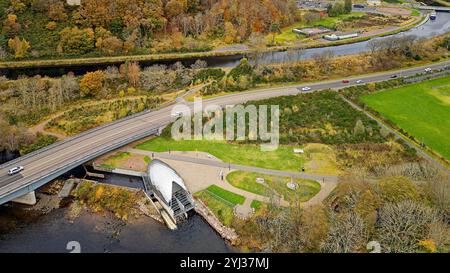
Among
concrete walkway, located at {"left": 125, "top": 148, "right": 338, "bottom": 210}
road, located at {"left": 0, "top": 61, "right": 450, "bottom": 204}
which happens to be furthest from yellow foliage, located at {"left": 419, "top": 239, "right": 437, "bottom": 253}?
road, located at {"left": 0, "top": 61, "right": 450, "bottom": 204}

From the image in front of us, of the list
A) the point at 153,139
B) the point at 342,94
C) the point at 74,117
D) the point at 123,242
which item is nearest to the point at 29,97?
the point at 74,117

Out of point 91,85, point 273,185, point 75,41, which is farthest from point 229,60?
point 273,185

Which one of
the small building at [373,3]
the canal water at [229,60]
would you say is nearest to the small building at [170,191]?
the canal water at [229,60]

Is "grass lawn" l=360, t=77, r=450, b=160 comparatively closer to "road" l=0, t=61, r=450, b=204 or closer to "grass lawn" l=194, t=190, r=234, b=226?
"road" l=0, t=61, r=450, b=204

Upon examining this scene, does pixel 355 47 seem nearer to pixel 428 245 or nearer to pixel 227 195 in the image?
pixel 227 195

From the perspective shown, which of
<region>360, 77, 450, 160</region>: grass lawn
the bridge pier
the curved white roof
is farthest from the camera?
<region>360, 77, 450, 160</region>: grass lawn

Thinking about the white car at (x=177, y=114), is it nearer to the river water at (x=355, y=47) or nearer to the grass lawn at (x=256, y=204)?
the grass lawn at (x=256, y=204)
